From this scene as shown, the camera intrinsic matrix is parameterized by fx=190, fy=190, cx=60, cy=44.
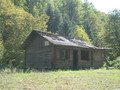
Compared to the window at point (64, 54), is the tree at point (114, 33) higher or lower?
higher

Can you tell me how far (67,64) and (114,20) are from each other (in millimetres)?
27278

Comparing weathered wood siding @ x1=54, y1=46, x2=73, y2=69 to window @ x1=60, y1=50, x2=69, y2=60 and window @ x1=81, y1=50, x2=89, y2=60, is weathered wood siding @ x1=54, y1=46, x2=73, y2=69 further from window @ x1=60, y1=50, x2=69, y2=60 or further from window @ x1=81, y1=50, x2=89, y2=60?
window @ x1=81, y1=50, x2=89, y2=60

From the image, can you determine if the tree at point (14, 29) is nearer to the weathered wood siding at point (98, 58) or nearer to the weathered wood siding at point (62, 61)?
the weathered wood siding at point (62, 61)

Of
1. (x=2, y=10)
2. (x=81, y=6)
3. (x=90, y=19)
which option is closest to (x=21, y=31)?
(x=2, y=10)

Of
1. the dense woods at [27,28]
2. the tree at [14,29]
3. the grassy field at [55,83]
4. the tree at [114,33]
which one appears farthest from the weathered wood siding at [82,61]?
the tree at [114,33]

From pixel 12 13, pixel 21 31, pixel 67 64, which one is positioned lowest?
pixel 67 64

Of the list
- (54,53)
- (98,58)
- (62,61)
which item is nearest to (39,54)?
(54,53)

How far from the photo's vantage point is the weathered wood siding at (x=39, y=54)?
2187 cm

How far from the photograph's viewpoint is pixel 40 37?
22.9 m

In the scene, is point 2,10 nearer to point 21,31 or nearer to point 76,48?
point 21,31

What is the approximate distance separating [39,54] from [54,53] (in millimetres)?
2735

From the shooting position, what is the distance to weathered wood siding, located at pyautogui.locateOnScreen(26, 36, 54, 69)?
21872 millimetres

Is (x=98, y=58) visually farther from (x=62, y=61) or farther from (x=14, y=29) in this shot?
(x=14, y=29)

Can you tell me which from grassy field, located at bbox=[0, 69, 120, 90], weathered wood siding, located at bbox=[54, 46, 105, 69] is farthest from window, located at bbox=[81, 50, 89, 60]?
grassy field, located at bbox=[0, 69, 120, 90]
